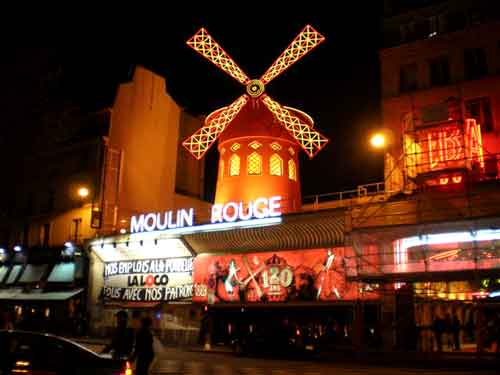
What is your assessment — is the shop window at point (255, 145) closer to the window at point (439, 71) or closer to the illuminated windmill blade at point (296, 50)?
the illuminated windmill blade at point (296, 50)

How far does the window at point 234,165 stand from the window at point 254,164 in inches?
20.6

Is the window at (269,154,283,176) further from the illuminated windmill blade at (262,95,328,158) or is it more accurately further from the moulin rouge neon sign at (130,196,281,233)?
the moulin rouge neon sign at (130,196,281,233)

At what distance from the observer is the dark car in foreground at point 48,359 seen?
7324 mm

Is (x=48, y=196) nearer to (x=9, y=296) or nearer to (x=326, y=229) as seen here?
(x=9, y=296)

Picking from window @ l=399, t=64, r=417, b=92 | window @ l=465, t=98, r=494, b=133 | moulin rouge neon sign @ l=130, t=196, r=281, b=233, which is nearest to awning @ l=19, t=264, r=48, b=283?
moulin rouge neon sign @ l=130, t=196, r=281, b=233

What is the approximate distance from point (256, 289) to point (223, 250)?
2301 mm

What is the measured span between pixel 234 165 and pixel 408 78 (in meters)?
8.29

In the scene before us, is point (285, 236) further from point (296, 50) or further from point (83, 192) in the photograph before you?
point (83, 192)

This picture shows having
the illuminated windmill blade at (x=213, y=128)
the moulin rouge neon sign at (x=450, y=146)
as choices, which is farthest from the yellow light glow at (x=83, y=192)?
the moulin rouge neon sign at (x=450, y=146)

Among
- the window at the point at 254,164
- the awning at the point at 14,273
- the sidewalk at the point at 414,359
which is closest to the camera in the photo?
the sidewalk at the point at 414,359

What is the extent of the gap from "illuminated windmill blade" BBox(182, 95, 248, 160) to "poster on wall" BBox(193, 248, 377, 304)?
540cm

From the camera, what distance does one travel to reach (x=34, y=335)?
7609 mm

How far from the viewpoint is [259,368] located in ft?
46.5

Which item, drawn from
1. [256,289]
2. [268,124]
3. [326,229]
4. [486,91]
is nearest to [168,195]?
[268,124]
